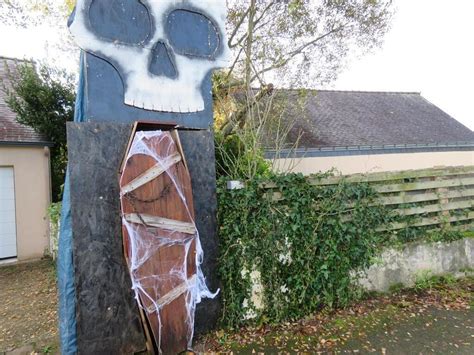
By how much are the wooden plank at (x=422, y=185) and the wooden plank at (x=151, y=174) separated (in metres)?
2.70

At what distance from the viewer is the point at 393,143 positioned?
580 inches

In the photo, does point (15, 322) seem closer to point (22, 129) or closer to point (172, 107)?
point (172, 107)

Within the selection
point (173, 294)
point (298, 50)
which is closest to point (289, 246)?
point (173, 294)

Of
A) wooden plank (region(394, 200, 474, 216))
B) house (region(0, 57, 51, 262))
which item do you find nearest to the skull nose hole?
wooden plank (region(394, 200, 474, 216))

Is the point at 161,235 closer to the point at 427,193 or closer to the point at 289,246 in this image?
the point at 289,246

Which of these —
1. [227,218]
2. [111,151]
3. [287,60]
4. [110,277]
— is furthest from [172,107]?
[287,60]

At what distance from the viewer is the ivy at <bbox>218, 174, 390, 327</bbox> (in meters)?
3.60

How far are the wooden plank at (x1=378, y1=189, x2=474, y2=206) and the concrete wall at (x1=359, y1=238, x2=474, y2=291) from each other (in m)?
0.63

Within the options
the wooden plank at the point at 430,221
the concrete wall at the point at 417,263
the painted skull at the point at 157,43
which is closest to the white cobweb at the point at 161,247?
the painted skull at the point at 157,43

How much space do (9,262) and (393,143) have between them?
49.6 feet

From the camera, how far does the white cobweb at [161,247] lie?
2.86 meters

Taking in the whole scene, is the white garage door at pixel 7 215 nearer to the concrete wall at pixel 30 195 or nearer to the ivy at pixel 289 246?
the concrete wall at pixel 30 195

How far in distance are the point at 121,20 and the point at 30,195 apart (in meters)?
6.65

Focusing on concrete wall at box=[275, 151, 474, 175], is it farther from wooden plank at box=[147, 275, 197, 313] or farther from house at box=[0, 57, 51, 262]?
wooden plank at box=[147, 275, 197, 313]
